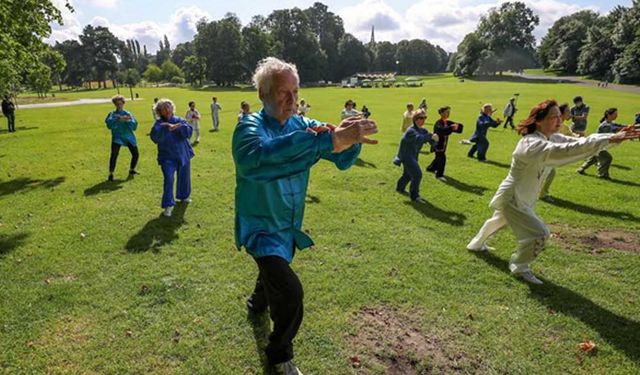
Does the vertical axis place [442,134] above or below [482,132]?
above

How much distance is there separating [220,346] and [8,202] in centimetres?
826

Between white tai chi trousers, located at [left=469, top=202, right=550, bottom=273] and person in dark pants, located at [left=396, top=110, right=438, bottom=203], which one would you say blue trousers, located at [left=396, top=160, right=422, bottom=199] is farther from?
white tai chi trousers, located at [left=469, top=202, right=550, bottom=273]

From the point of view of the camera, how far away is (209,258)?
6.31m

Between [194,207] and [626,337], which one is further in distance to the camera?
[194,207]

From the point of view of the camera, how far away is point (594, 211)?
882 centimetres

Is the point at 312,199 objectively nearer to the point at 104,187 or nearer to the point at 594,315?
the point at 104,187

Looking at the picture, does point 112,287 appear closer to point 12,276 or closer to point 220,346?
point 12,276

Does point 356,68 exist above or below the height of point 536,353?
above

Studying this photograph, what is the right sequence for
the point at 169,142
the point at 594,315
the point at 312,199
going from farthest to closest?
the point at 312,199 → the point at 169,142 → the point at 594,315

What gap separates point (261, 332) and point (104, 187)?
8.21 m

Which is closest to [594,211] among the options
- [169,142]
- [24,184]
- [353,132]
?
[353,132]

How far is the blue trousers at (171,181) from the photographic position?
26.5 feet

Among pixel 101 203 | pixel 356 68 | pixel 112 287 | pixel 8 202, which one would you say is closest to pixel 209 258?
pixel 112 287

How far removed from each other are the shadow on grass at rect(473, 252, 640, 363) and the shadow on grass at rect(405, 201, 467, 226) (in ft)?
7.76
